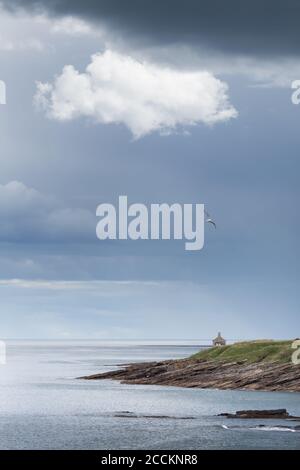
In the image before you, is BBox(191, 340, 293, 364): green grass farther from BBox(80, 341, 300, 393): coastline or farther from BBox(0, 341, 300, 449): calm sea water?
BBox(0, 341, 300, 449): calm sea water

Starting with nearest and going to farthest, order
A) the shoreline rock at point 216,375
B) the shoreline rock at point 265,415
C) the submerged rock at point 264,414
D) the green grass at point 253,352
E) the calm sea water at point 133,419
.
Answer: the calm sea water at point 133,419 → the shoreline rock at point 265,415 → the submerged rock at point 264,414 → the shoreline rock at point 216,375 → the green grass at point 253,352

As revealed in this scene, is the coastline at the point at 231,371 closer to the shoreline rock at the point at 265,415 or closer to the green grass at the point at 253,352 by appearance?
the green grass at the point at 253,352

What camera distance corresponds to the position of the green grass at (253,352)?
157500 millimetres

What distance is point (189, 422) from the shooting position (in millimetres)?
108625

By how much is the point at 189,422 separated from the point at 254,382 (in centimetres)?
4110

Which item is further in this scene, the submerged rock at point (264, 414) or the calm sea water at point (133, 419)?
the submerged rock at point (264, 414)

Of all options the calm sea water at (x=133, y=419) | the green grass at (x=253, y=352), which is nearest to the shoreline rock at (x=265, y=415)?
the calm sea water at (x=133, y=419)

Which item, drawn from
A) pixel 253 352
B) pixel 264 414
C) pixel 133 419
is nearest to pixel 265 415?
pixel 264 414

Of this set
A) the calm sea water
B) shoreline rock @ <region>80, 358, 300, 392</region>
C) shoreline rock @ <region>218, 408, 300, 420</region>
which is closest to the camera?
the calm sea water

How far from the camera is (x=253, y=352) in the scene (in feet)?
541

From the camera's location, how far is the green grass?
15750 cm

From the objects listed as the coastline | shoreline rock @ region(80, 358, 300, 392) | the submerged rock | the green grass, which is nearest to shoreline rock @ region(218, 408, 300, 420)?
the submerged rock

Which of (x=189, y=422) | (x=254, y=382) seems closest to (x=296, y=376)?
(x=254, y=382)
